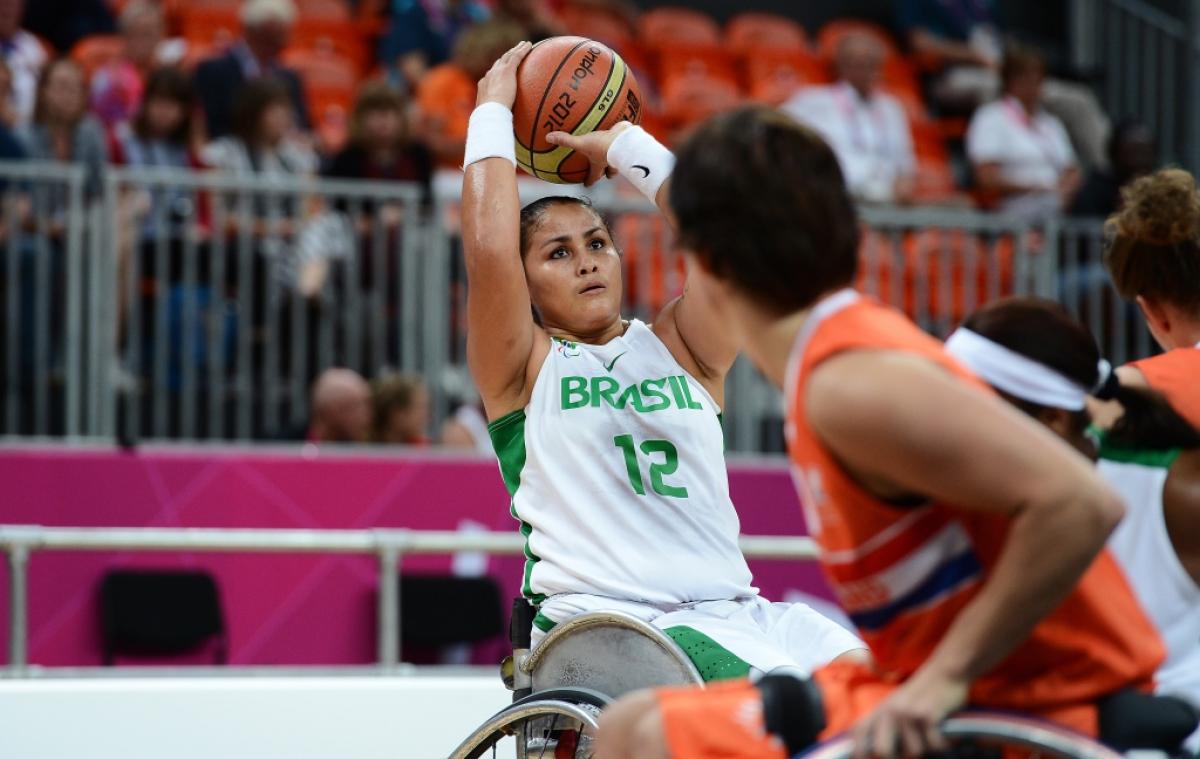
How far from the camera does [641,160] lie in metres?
3.59

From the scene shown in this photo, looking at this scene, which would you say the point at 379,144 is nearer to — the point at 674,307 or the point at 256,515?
the point at 256,515

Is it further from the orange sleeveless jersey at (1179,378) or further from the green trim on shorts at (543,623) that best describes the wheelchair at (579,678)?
the orange sleeveless jersey at (1179,378)

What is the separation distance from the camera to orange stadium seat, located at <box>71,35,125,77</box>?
863 cm

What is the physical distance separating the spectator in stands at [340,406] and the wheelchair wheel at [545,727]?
3.72 m

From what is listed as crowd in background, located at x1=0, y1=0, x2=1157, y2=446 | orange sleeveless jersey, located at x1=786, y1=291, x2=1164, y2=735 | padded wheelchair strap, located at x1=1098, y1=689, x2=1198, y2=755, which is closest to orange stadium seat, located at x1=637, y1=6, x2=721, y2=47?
crowd in background, located at x1=0, y1=0, x2=1157, y2=446

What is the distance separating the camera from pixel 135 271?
272 inches

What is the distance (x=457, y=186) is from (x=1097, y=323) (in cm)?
308

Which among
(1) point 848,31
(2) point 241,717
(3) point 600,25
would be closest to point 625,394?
(2) point 241,717

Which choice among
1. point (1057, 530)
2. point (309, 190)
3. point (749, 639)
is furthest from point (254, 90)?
point (1057, 530)

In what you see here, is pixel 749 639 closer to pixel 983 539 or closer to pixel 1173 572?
pixel 1173 572

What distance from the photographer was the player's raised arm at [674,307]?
3.57 metres

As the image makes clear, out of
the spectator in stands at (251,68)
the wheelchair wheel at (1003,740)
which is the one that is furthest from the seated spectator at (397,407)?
the wheelchair wheel at (1003,740)

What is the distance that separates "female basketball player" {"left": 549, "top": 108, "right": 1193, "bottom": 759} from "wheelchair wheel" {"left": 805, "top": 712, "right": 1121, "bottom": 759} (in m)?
0.03

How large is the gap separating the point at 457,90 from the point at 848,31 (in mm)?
4126
